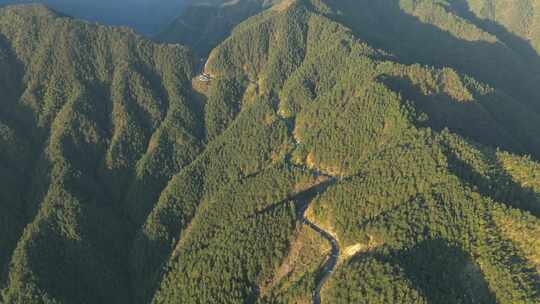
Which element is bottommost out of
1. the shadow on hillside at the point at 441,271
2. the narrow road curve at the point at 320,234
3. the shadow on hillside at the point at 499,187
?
the narrow road curve at the point at 320,234

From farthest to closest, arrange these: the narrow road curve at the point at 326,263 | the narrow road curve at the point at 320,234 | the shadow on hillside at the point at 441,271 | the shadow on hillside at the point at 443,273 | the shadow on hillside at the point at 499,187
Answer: the shadow on hillside at the point at 499,187 < the narrow road curve at the point at 320,234 < the narrow road curve at the point at 326,263 < the shadow on hillside at the point at 443,273 < the shadow on hillside at the point at 441,271

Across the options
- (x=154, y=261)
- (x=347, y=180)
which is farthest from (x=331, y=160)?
(x=154, y=261)

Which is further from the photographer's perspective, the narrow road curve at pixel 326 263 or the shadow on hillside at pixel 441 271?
the narrow road curve at pixel 326 263

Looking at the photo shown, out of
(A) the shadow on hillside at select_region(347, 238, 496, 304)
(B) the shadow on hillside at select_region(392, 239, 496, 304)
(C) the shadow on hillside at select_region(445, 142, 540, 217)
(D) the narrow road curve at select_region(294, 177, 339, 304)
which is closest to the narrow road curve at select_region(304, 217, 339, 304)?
(D) the narrow road curve at select_region(294, 177, 339, 304)

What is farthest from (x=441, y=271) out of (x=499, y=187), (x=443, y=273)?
(x=499, y=187)

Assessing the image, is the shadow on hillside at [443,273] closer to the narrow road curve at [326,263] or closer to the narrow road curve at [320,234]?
the narrow road curve at [326,263]

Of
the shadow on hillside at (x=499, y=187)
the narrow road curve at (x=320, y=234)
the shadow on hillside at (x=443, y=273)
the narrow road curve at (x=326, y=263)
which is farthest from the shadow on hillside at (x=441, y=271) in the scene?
the shadow on hillside at (x=499, y=187)

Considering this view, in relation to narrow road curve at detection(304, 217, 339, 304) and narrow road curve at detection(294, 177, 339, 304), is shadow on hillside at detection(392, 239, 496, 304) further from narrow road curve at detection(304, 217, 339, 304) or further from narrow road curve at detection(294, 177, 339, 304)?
narrow road curve at detection(294, 177, 339, 304)

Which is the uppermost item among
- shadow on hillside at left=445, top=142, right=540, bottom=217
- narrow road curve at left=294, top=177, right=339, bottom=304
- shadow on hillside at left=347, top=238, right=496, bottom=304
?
shadow on hillside at left=445, top=142, right=540, bottom=217

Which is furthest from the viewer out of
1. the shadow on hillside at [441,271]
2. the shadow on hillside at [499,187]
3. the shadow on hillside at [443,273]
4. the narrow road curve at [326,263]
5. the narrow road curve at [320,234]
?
the shadow on hillside at [499,187]
